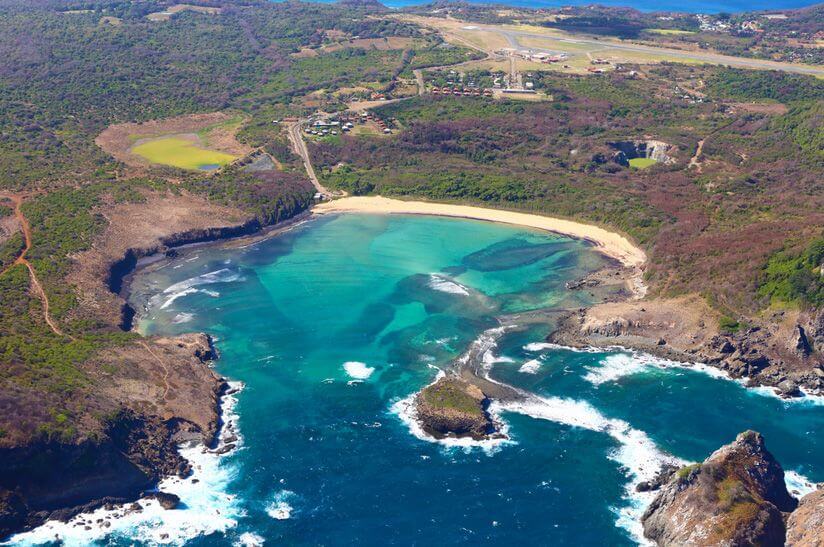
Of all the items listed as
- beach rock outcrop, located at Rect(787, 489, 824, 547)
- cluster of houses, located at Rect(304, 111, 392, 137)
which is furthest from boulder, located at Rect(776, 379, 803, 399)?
cluster of houses, located at Rect(304, 111, 392, 137)

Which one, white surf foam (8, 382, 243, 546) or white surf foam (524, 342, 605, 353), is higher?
white surf foam (524, 342, 605, 353)

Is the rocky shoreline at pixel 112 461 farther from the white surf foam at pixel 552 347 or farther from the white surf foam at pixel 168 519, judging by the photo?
the white surf foam at pixel 552 347

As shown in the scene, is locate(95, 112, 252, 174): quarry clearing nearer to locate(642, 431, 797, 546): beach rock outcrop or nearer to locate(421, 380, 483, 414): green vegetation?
locate(421, 380, 483, 414): green vegetation

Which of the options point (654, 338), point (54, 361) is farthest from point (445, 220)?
point (54, 361)

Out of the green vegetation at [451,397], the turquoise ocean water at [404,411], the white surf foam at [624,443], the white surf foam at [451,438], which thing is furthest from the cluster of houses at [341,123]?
the white surf foam at [624,443]

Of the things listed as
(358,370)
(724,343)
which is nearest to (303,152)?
(358,370)

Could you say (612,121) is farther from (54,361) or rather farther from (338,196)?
(54,361)

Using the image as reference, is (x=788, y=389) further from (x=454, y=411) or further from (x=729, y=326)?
(x=454, y=411)
